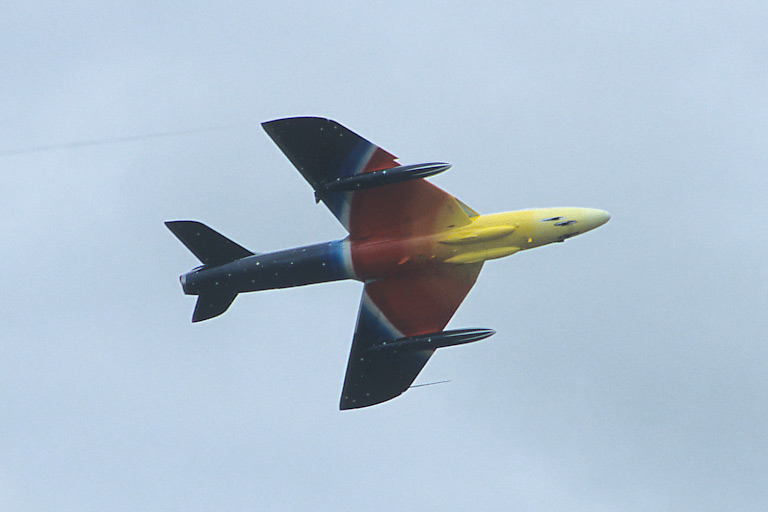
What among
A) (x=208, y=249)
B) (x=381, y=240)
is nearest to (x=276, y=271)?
(x=208, y=249)

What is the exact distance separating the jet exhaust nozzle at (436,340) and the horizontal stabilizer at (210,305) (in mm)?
5724

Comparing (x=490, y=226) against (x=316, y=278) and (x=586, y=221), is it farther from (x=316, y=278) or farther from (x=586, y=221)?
(x=316, y=278)

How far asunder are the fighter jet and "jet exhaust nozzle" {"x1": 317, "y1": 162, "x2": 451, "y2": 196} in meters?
0.04

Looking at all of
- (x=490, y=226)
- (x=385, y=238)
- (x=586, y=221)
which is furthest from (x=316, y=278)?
(x=586, y=221)

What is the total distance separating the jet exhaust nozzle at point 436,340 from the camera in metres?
52.8

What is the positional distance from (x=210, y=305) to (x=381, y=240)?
6765 millimetres

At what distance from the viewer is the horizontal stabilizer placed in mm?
53406

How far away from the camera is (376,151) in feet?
171

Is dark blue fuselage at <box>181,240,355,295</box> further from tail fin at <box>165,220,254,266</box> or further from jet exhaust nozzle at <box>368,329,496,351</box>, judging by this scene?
jet exhaust nozzle at <box>368,329,496,351</box>

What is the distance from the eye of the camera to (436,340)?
53406 mm

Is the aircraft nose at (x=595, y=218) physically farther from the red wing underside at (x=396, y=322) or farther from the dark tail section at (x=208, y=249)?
the dark tail section at (x=208, y=249)

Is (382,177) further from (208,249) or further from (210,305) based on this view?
(210,305)

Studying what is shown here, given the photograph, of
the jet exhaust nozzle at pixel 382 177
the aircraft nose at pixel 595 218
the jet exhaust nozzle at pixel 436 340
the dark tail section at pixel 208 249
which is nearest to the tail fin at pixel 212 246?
the dark tail section at pixel 208 249

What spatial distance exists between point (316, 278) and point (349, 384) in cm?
486
